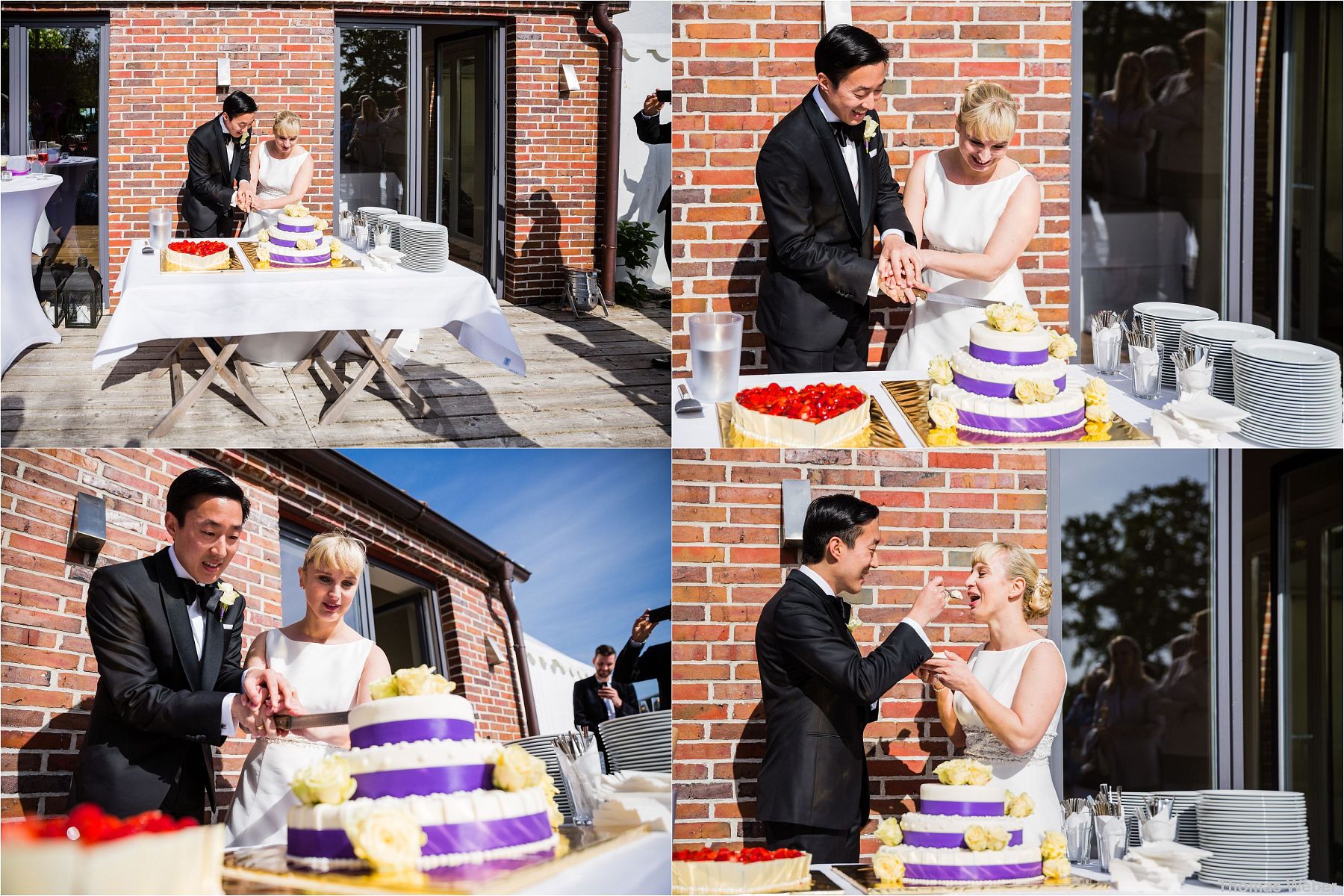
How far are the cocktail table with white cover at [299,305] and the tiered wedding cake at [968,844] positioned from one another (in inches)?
134

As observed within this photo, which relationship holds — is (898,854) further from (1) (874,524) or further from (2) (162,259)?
(2) (162,259)

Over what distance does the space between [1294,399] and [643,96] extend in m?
6.96

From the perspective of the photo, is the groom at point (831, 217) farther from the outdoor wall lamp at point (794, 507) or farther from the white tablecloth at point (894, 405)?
the outdoor wall lamp at point (794, 507)

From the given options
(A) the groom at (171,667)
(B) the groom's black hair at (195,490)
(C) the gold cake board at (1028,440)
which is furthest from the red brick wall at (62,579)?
(C) the gold cake board at (1028,440)

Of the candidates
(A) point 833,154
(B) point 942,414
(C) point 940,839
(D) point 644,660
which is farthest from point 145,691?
(D) point 644,660

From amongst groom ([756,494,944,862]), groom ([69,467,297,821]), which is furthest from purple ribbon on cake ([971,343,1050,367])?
groom ([69,467,297,821])

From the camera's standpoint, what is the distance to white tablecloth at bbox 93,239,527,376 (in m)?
4.95

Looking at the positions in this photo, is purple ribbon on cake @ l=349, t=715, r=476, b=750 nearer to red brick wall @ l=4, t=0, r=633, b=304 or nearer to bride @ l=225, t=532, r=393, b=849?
bride @ l=225, t=532, r=393, b=849

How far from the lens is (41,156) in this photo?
776 cm

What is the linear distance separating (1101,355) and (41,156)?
7.34 meters

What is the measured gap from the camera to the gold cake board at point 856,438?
2.73m

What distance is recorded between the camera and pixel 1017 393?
2.83 m

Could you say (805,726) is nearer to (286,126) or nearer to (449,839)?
(449,839)

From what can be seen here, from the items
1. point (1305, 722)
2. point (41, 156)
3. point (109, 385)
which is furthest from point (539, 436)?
point (41, 156)
